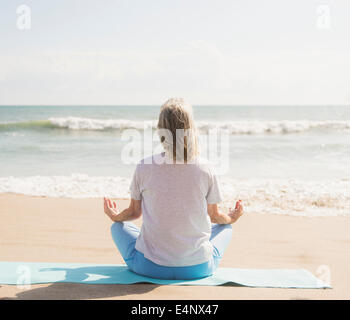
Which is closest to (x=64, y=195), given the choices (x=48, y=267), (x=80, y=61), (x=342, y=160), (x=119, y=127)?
(x=48, y=267)

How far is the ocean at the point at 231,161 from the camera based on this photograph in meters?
7.03

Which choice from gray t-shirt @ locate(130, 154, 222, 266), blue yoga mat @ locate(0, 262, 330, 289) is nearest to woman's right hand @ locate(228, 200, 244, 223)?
gray t-shirt @ locate(130, 154, 222, 266)

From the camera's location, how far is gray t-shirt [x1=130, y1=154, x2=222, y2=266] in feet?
8.34

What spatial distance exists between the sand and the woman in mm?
198

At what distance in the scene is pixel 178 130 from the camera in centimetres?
247

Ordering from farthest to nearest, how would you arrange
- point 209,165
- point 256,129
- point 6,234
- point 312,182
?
point 256,129 → point 312,182 → point 6,234 → point 209,165

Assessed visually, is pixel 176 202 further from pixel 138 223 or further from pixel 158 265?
pixel 138 223

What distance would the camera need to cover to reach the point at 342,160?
11.4 m

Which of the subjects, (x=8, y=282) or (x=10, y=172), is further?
(x=10, y=172)

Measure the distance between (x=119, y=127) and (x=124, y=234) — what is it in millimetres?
17951

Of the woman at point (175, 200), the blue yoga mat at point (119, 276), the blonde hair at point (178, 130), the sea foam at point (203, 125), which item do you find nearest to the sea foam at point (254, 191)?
the blue yoga mat at point (119, 276)

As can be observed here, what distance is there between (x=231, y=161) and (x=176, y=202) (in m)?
8.80

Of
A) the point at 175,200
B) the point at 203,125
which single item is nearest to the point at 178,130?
the point at 175,200

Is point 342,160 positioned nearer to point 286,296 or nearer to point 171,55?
point 286,296
